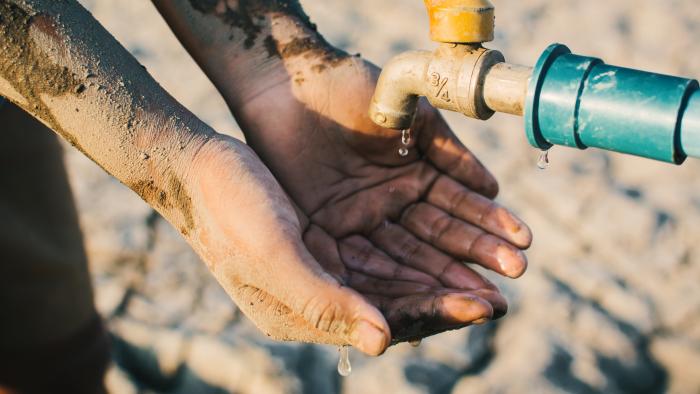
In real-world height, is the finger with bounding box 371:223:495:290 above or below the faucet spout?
below

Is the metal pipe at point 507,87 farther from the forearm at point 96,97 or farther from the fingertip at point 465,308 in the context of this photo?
the forearm at point 96,97

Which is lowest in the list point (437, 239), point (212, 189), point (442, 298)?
point (437, 239)

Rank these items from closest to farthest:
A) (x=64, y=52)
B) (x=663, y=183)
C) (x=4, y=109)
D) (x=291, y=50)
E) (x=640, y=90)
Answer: (x=640, y=90), (x=64, y=52), (x=4, y=109), (x=291, y=50), (x=663, y=183)

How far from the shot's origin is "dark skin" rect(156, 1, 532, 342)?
1.77m

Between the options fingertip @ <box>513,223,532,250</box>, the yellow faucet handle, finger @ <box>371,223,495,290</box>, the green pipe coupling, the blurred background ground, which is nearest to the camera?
the green pipe coupling

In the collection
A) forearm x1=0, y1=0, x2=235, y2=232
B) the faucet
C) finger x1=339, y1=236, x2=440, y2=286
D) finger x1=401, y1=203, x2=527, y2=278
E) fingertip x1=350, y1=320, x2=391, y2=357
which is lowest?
finger x1=401, y1=203, x2=527, y2=278

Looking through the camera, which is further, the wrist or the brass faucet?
the wrist

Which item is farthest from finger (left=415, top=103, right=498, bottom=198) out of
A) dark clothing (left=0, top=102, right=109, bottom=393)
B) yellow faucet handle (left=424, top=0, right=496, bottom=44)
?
dark clothing (left=0, top=102, right=109, bottom=393)

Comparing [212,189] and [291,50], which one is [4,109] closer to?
[212,189]

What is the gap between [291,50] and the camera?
192cm

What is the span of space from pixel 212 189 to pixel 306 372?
895 mm

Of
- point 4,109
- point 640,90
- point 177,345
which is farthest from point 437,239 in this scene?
point 4,109

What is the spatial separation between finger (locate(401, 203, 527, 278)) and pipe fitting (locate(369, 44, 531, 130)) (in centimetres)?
36

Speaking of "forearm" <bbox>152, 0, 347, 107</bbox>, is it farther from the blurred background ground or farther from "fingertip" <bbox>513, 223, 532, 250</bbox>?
the blurred background ground
